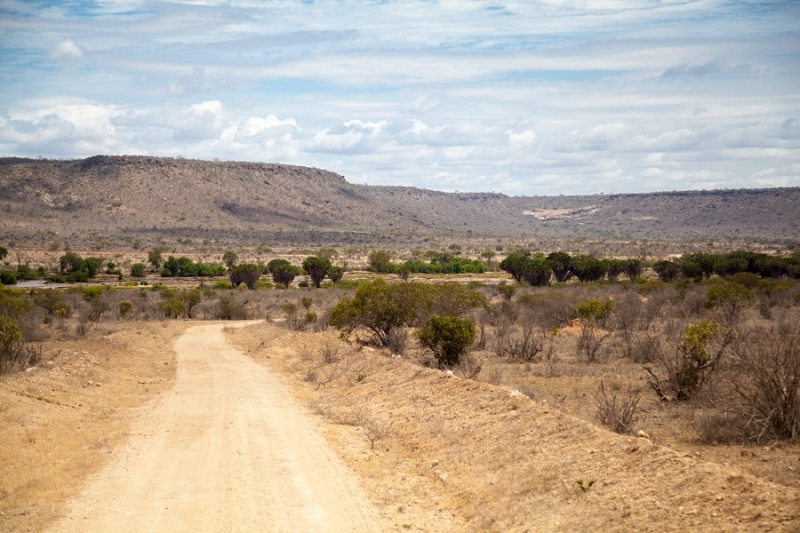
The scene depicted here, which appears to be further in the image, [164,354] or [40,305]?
[40,305]

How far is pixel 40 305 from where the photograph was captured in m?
45.2

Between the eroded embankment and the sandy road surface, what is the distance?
669mm

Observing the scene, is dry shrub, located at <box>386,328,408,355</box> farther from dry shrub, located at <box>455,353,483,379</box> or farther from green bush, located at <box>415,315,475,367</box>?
dry shrub, located at <box>455,353,483,379</box>

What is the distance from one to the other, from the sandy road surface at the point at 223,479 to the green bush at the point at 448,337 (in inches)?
227

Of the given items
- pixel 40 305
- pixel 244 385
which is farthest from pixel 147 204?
pixel 244 385

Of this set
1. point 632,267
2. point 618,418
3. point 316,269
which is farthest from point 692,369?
point 632,267

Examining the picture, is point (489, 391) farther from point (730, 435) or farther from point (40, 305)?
point (40, 305)

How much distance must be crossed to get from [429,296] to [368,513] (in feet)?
62.7

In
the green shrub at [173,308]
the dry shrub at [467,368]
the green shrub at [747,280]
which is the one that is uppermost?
the green shrub at [747,280]

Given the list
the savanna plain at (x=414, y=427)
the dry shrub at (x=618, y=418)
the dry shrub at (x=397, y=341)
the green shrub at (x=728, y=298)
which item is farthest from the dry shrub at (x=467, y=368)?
the green shrub at (x=728, y=298)

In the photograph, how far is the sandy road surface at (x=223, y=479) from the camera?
8.86 m

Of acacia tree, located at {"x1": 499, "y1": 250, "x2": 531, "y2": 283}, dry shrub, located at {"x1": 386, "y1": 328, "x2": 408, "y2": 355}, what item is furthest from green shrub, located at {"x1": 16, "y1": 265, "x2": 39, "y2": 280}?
dry shrub, located at {"x1": 386, "y1": 328, "x2": 408, "y2": 355}

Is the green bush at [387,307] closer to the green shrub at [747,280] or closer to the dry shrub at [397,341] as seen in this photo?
the dry shrub at [397,341]

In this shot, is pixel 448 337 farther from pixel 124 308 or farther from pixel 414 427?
pixel 124 308
